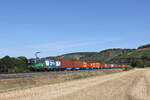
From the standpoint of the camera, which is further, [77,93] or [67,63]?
[67,63]

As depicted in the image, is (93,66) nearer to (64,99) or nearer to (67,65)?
(67,65)

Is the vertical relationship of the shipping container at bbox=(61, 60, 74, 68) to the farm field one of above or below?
above

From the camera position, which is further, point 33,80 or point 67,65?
point 67,65

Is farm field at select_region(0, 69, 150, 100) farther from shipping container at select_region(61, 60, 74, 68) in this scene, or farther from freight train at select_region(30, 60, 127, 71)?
shipping container at select_region(61, 60, 74, 68)

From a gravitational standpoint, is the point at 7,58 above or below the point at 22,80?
above

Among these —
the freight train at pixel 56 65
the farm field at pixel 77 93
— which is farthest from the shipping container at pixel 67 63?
the farm field at pixel 77 93

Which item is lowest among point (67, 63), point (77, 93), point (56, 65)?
point (77, 93)

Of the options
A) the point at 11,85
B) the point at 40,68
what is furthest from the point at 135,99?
the point at 40,68

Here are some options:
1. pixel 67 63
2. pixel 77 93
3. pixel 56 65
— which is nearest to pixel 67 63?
pixel 67 63

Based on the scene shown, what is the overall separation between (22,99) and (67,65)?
57.5 meters

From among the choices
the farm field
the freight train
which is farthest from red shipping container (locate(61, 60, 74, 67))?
the farm field

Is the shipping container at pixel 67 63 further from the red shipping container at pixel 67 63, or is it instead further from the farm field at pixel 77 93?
the farm field at pixel 77 93

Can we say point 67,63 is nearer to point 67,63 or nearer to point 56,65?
point 67,63

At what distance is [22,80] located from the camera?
3206 cm
